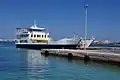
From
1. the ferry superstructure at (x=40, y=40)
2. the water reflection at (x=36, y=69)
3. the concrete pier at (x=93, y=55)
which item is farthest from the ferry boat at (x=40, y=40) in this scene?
the water reflection at (x=36, y=69)

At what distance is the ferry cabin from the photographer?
87750 mm

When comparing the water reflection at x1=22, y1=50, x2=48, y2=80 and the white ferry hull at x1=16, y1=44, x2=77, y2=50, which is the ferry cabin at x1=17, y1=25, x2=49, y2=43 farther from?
the water reflection at x1=22, y1=50, x2=48, y2=80

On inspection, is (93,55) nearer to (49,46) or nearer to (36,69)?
(36,69)

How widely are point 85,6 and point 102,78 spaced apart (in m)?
35.5

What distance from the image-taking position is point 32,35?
291 ft

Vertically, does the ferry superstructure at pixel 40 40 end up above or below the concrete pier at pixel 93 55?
above

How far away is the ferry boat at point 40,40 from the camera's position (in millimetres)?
77750

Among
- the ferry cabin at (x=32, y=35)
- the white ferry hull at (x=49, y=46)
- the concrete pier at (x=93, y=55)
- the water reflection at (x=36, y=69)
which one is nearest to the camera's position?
the water reflection at (x=36, y=69)

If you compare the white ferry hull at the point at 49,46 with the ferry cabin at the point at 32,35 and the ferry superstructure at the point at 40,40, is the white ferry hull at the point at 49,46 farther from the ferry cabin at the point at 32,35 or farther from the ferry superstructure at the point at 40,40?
the ferry cabin at the point at 32,35

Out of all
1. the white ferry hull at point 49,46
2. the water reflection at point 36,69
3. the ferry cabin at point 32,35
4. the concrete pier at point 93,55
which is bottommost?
the water reflection at point 36,69

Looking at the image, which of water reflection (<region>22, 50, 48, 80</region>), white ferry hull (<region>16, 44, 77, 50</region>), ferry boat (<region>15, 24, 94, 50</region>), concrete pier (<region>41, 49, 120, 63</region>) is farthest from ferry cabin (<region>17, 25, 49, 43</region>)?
water reflection (<region>22, 50, 48, 80</region>)

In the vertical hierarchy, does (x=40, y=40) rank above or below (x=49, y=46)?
above

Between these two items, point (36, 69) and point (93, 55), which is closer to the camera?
point (36, 69)

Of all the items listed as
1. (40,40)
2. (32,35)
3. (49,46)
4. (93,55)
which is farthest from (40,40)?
(93,55)
